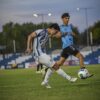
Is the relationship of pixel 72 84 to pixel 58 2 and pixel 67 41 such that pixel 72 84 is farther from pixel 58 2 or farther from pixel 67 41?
pixel 58 2

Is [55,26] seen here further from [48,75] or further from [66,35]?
[48,75]

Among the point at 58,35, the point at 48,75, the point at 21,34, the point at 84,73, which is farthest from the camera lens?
the point at 48,75

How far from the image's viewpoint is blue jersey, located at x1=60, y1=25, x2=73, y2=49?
81.6 inches

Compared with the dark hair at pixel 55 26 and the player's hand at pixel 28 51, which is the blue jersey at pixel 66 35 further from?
the player's hand at pixel 28 51

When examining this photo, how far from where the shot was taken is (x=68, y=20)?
6.73 feet

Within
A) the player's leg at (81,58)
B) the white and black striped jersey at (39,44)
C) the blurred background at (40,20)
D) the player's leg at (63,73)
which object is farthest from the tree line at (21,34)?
the white and black striped jersey at (39,44)

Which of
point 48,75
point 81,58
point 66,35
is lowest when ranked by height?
point 48,75

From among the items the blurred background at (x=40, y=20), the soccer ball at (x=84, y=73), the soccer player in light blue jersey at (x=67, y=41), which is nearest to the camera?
the blurred background at (x=40, y=20)

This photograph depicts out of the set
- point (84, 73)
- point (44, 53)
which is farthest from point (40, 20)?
point (44, 53)

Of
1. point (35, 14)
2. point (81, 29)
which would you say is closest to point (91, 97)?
point (81, 29)

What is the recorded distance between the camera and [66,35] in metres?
2.13

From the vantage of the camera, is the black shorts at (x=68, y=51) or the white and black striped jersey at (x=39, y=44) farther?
the white and black striped jersey at (x=39, y=44)

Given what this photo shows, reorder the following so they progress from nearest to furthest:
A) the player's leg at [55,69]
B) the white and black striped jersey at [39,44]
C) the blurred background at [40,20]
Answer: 1. the blurred background at [40,20]
2. the player's leg at [55,69]
3. the white and black striped jersey at [39,44]

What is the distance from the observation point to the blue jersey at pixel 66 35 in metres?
2.07
